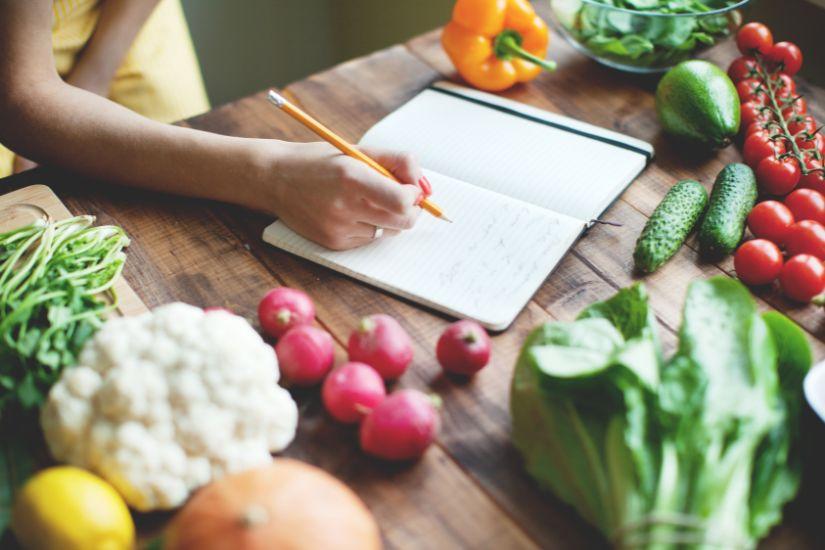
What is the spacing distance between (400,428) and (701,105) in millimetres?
735

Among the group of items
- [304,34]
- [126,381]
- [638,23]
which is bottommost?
[304,34]

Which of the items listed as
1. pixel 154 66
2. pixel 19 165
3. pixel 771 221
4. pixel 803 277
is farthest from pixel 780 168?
pixel 19 165

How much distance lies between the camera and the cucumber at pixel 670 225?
0.98 metres

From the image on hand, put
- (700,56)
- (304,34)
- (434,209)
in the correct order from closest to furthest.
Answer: (434,209)
(700,56)
(304,34)

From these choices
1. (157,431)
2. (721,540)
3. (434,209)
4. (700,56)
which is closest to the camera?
(721,540)

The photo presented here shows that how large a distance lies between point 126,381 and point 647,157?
0.85 m

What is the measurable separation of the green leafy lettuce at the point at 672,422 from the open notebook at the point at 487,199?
0.19 m

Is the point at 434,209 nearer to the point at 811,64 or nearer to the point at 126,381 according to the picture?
the point at 126,381

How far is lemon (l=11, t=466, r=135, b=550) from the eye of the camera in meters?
0.64

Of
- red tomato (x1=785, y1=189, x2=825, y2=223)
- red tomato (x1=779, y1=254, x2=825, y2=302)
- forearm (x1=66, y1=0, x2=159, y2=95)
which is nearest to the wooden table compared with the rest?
red tomato (x1=779, y1=254, x2=825, y2=302)

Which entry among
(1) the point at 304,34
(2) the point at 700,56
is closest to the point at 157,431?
(2) the point at 700,56

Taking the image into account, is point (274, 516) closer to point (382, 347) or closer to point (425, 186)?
point (382, 347)

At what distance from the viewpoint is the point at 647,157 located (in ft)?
3.82

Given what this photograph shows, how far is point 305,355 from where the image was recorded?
83 cm
